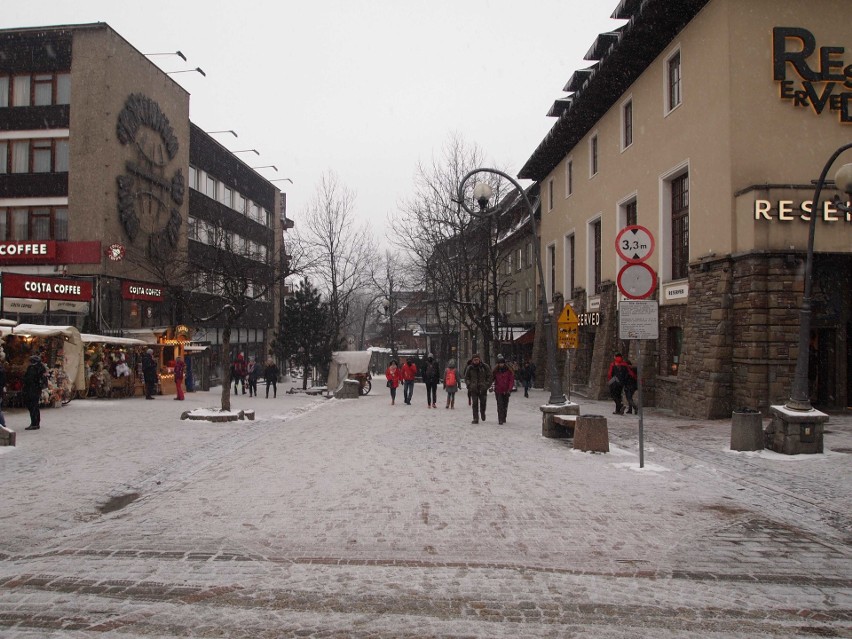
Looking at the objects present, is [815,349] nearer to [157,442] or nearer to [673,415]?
[673,415]

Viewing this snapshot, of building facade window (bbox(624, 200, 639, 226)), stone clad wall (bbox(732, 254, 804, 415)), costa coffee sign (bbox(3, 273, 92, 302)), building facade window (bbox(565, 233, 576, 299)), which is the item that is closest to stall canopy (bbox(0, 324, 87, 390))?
costa coffee sign (bbox(3, 273, 92, 302))

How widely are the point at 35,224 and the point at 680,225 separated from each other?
26683 mm

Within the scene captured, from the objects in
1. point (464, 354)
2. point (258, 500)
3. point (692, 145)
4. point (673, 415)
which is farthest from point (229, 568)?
point (464, 354)

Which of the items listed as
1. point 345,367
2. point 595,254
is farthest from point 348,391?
point 595,254

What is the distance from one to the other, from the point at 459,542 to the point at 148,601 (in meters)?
2.69

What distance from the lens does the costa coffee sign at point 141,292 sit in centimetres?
3219

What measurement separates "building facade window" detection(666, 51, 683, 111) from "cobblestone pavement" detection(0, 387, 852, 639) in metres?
12.4

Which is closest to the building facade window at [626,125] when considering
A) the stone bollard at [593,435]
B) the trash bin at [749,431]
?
the trash bin at [749,431]

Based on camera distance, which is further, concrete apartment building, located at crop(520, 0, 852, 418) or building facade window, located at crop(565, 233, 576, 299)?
building facade window, located at crop(565, 233, 576, 299)

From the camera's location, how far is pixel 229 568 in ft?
18.8

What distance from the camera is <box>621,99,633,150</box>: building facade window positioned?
2561 centimetres

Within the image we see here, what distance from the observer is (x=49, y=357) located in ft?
70.2

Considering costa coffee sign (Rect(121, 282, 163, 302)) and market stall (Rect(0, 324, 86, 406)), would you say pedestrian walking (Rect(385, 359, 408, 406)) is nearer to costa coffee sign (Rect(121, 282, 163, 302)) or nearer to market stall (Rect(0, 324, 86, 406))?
market stall (Rect(0, 324, 86, 406))

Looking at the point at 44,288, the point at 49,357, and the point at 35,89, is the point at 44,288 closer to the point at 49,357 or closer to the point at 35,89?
the point at 49,357
